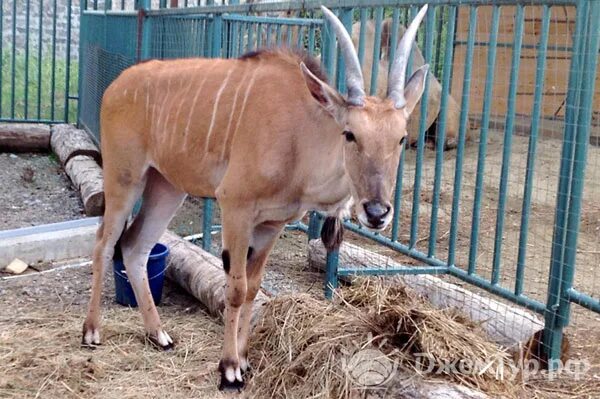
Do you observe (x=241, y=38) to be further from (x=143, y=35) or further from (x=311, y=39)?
(x=143, y=35)

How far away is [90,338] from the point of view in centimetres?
435

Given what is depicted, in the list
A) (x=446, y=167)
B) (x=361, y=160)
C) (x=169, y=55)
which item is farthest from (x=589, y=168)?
(x=361, y=160)

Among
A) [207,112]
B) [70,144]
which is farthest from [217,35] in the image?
[70,144]

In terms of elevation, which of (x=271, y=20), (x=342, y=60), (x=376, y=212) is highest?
(x=271, y=20)

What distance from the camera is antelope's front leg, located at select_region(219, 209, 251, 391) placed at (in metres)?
3.79

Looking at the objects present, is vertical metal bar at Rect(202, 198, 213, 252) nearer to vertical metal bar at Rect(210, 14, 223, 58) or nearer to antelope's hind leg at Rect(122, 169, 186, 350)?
vertical metal bar at Rect(210, 14, 223, 58)

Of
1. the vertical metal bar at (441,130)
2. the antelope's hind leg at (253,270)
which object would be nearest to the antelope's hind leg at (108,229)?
the antelope's hind leg at (253,270)

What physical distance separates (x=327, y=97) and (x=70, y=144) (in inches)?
239

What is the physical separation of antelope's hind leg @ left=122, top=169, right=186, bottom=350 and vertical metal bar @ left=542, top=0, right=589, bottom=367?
78.2 inches

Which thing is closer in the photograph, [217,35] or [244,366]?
[244,366]

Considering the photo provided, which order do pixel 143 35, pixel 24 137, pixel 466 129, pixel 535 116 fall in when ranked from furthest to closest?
pixel 24 137 < pixel 143 35 < pixel 466 129 < pixel 535 116

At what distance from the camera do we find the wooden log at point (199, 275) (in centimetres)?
464

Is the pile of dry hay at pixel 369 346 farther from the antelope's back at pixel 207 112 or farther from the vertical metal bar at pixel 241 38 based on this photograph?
the vertical metal bar at pixel 241 38

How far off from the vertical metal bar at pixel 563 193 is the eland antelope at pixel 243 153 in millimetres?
660
